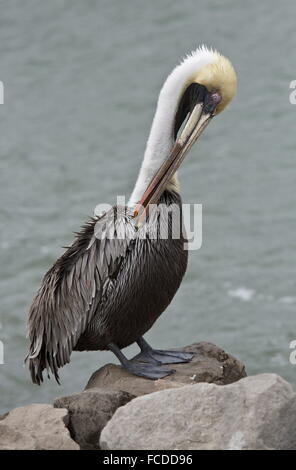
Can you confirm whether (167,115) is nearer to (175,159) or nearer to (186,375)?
(175,159)

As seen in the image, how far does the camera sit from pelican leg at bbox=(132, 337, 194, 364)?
644 centimetres

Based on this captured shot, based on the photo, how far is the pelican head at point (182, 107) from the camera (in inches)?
244

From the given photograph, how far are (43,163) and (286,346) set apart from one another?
18.4 feet

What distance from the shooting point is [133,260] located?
6.14m

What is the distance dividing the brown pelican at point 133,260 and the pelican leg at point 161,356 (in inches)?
5.6

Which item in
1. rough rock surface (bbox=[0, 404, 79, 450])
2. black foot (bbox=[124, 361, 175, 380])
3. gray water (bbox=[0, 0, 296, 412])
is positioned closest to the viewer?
rough rock surface (bbox=[0, 404, 79, 450])

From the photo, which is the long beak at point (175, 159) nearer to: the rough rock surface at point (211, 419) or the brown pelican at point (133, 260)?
the brown pelican at point (133, 260)

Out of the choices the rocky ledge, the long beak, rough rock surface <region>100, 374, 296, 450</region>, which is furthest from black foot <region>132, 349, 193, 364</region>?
rough rock surface <region>100, 374, 296, 450</region>

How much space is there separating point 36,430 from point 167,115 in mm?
2078

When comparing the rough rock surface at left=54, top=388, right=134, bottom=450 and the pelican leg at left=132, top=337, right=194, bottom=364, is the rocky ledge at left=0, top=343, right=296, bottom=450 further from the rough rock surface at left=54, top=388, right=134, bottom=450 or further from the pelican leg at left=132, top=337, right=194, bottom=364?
the pelican leg at left=132, top=337, right=194, bottom=364

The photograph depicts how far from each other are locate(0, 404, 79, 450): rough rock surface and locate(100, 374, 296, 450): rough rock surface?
0.27 m

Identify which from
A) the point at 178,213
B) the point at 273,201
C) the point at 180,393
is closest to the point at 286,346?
the point at 273,201

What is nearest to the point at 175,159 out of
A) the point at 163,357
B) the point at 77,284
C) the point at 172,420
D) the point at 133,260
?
the point at 133,260

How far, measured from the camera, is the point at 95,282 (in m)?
6.16
